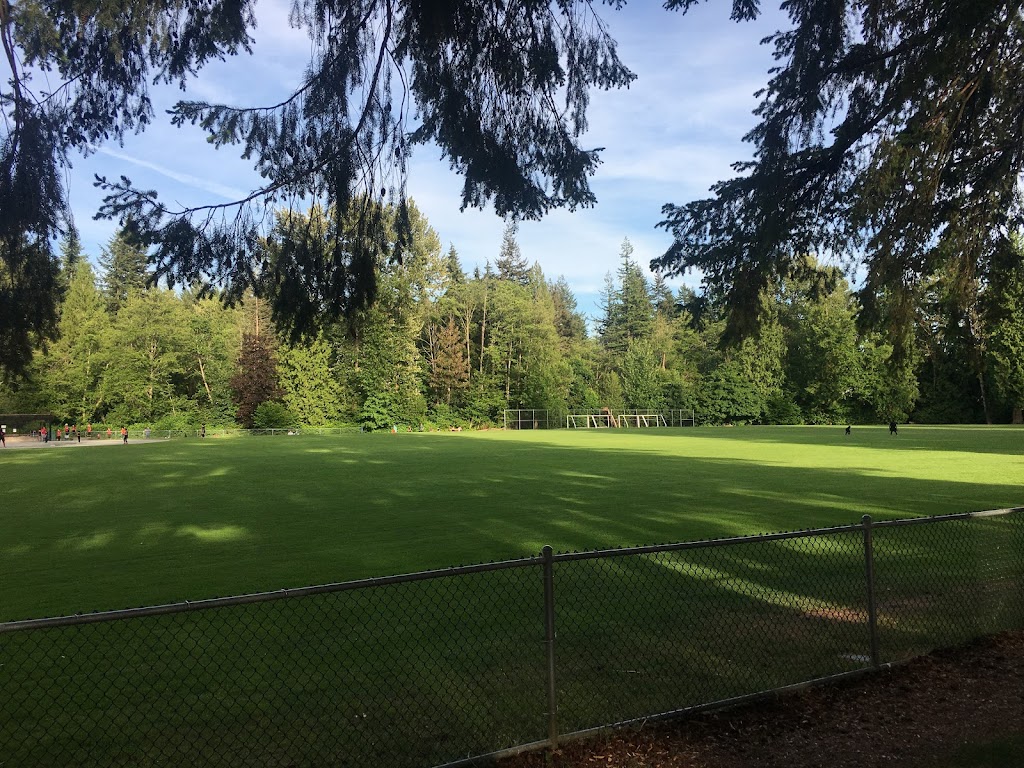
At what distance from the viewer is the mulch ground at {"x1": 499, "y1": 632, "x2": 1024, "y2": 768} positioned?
3.95 m

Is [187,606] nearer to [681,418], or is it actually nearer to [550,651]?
[550,651]

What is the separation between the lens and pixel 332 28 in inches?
243

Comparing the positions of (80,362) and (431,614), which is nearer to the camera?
(431,614)

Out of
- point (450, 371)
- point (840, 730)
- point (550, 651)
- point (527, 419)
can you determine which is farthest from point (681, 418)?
point (550, 651)

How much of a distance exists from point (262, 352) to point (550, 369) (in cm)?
2984

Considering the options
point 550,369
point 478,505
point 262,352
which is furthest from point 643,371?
point 478,505

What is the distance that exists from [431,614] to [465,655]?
1.49m

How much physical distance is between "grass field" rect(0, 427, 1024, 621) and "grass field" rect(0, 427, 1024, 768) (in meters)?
0.09

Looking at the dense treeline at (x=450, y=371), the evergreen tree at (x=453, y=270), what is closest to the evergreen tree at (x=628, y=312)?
the dense treeline at (x=450, y=371)

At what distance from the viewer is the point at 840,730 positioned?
14.2 feet

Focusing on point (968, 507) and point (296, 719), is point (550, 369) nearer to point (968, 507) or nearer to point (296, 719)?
point (968, 507)

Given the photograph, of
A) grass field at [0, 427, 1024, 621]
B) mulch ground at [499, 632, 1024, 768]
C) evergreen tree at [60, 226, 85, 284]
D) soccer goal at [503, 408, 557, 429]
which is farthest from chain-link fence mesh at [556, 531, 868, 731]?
soccer goal at [503, 408, 557, 429]

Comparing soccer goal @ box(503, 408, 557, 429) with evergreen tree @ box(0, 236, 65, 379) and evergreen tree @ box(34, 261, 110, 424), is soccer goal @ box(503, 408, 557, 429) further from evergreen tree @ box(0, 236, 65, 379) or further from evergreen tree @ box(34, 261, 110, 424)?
evergreen tree @ box(0, 236, 65, 379)

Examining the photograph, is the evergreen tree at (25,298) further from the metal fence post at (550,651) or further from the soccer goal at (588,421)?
the soccer goal at (588,421)
